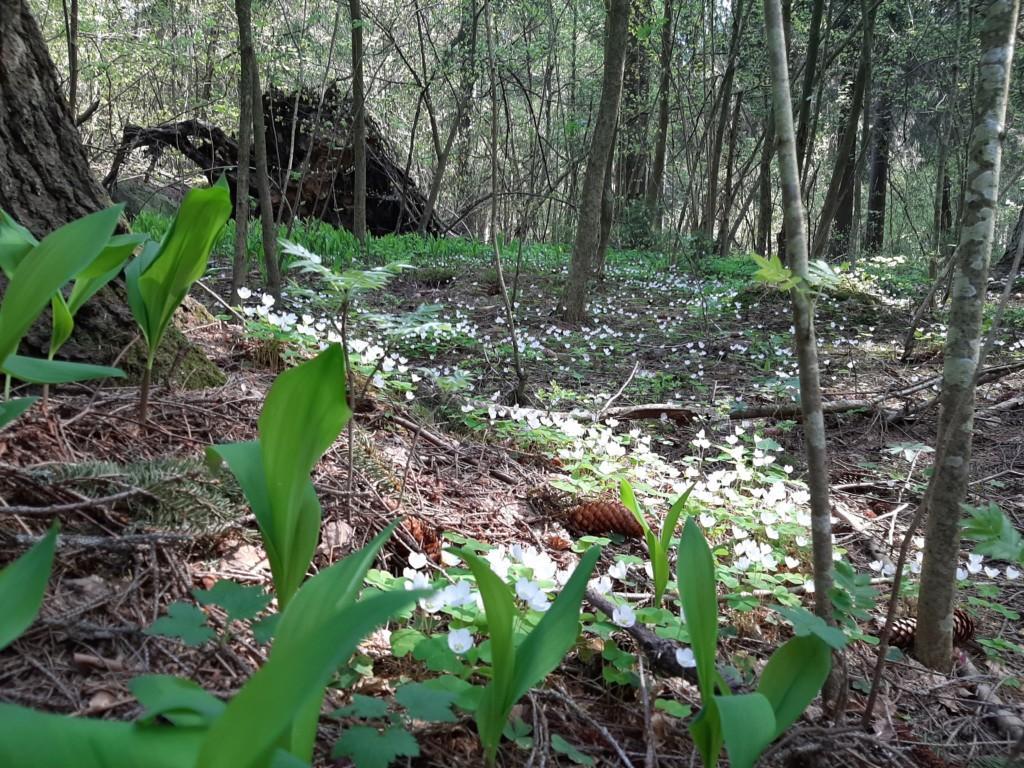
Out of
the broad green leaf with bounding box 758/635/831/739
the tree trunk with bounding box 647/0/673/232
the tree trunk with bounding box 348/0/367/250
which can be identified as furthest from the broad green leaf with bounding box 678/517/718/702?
the tree trunk with bounding box 647/0/673/232

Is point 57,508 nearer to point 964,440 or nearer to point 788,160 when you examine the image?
point 788,160

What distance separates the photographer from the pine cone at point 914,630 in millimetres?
1777

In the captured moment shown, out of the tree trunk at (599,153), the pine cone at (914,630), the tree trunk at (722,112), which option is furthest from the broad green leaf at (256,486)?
the tree trunk at (722,112)

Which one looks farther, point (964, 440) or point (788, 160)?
point (964, 440)

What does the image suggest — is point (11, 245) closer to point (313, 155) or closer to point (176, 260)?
point (176, 260)

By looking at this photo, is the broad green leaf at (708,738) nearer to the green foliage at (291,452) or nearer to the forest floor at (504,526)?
the forest floor at (504,526)

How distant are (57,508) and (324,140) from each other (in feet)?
40.1

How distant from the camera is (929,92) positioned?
1258 cm

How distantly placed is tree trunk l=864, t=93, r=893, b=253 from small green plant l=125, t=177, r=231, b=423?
1584 cm

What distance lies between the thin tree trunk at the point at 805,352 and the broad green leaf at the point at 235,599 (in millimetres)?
1076

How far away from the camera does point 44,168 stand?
2.04 metres

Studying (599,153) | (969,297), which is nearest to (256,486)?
(969,297)

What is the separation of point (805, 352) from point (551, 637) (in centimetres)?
79

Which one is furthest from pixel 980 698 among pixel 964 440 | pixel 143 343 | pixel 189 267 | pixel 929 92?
pixel 929 92
